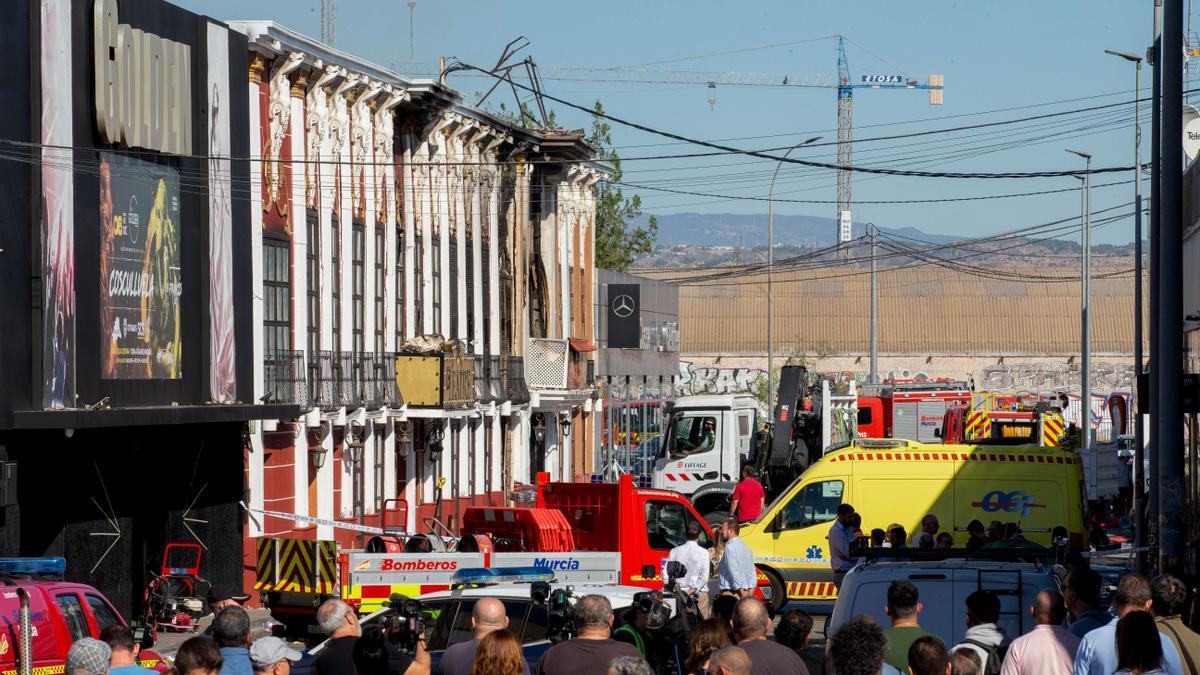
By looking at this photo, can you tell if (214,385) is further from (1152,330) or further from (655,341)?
(655,341)

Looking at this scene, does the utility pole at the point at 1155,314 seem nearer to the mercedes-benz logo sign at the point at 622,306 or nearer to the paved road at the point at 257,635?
the paved road at the point at 257,635

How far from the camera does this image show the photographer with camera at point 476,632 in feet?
34.6

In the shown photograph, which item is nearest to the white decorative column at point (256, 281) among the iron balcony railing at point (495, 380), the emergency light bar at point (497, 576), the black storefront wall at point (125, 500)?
the black storefront wall at point (125, 500)

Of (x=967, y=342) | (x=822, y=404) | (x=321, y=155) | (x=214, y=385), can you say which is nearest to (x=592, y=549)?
(x=214, y=385)

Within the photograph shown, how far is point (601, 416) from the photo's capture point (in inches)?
2297

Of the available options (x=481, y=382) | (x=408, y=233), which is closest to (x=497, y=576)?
(x=408, y=233)

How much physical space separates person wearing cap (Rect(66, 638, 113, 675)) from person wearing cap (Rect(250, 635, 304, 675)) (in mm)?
1206

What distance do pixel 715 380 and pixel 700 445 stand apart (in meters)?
36.2

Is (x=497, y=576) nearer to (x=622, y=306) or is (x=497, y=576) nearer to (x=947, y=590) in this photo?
(x=947, y=590)

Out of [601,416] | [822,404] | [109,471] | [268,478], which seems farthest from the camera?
[601,416]

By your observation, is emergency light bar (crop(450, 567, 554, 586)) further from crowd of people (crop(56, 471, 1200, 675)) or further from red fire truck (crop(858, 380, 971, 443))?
red fire truck (crop(858, 380, 971, 443))

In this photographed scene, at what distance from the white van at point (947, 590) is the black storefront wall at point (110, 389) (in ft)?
41.7

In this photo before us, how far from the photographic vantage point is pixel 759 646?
1013 centimetres

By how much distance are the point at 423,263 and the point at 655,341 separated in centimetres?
2312
